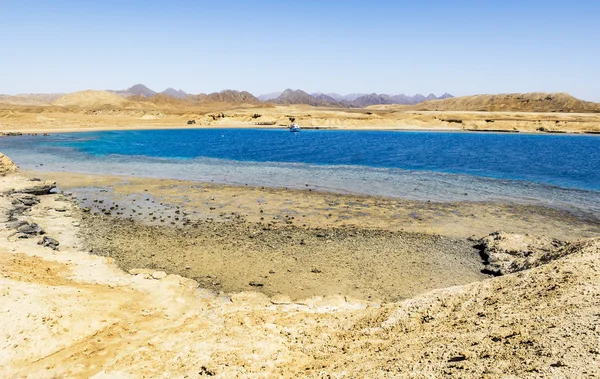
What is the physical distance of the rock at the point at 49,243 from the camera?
710 inches

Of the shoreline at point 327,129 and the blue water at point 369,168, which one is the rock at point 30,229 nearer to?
the blue water at point 369,168

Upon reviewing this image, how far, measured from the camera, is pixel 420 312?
10.1 m

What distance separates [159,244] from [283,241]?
19.8 feet

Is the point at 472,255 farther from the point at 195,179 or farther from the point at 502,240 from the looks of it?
the point at 195,179

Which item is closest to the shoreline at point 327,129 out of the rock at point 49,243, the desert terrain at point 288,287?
the desert terrain at point 288,287

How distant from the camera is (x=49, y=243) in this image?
18234 millimetres

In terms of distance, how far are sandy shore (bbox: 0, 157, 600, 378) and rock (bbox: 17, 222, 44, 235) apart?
0.12m

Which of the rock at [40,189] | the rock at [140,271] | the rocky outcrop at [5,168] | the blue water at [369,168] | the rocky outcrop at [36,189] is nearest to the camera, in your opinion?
the rock at [140,271]

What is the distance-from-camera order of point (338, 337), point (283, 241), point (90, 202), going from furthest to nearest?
point (90, 202), point (283, 241), point (338, 337)

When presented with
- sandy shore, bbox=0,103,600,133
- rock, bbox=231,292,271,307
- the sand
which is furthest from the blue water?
the sand

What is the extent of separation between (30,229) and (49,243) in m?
2.33

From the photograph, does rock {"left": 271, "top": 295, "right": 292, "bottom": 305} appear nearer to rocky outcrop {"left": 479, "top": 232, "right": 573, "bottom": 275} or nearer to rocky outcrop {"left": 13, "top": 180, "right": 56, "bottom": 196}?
rocky outcrop {"left": 479, "top": 232, "right": 573, "bottom": 275}

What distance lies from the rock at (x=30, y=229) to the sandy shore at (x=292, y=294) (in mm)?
118

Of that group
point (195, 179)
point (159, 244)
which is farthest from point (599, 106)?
point (159, 244)
